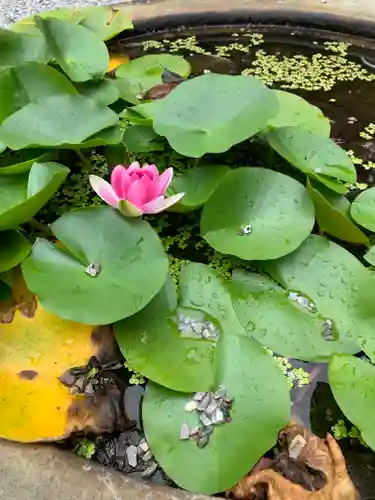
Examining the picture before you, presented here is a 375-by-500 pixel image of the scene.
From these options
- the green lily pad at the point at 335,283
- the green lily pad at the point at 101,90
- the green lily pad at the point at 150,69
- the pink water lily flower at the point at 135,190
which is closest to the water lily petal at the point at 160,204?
the pink water lily flower at the point at 135,190

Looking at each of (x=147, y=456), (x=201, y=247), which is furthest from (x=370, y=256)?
(x=147, y=456)

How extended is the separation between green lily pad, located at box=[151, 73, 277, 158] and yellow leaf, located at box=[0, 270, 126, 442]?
0.41 metres

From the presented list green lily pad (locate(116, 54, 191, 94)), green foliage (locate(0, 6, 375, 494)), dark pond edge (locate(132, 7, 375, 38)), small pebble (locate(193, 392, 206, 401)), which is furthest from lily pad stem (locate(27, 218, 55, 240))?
dark pond edge (locate(132, 7, 375, 38))

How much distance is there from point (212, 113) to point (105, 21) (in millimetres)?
808

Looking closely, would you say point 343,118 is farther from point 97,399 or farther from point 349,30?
point 97,399

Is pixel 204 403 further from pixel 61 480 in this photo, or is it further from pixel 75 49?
pixel 75 49

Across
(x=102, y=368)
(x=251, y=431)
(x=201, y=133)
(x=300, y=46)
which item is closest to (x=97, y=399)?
(x=102, y=368)

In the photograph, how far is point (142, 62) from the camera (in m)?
1.76

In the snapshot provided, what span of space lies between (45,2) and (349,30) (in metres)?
1.06

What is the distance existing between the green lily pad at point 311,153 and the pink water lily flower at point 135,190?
0.28 m

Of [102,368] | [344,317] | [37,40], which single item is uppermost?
[37,40]

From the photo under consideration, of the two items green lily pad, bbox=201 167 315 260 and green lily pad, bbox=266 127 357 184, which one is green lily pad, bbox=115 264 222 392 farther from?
green lily pad, bbox=266 127 357 184

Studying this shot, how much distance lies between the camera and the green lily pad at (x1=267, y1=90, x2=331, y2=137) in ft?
4.69

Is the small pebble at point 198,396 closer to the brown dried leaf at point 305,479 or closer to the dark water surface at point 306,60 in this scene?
the brown dried leaf at point 305,479
